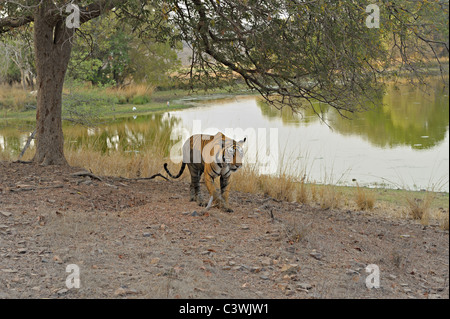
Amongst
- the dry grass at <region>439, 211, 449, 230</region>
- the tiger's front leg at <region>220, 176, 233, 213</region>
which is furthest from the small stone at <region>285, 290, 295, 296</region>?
the dry grass at <region>439, 211, 449, 230</region>

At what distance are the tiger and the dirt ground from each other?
0.27m

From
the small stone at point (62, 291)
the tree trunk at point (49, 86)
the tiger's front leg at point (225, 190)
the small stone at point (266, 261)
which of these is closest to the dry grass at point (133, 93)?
the tree trunk at point (49, 86)

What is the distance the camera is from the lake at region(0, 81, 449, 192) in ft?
44.0

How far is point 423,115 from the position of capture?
22328 millimetres

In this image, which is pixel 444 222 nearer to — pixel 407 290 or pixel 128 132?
pixel 407 290

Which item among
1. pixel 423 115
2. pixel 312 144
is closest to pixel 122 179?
pixel 312 144

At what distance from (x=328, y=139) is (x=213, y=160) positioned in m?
12.9

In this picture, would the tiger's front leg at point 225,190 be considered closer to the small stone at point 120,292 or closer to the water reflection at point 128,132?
the small stone at point 120,292

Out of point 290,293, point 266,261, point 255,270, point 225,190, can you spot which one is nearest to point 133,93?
point 225,190

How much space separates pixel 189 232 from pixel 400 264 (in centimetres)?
242

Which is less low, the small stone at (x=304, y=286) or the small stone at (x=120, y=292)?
the small stone at (x=120, y=292)

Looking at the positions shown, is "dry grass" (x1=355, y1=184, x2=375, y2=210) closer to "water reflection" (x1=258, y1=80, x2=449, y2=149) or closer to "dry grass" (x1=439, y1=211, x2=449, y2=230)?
"dry grass" (x1=439, y1=211, x2=449, y2=230)

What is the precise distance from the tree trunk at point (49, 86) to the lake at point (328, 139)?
336cm

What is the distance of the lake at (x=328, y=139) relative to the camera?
1342 cm
